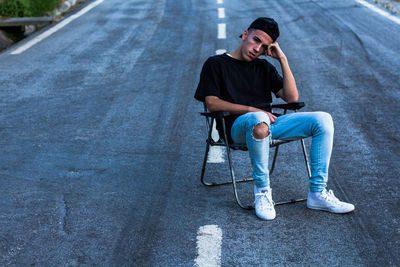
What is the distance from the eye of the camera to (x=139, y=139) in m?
6.50

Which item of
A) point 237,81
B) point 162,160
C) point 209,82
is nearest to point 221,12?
point 162,160

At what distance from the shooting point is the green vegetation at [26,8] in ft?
53.8

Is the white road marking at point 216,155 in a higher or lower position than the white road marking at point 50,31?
higher

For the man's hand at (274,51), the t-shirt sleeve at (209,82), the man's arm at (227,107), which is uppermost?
the man's hand at (274,51)

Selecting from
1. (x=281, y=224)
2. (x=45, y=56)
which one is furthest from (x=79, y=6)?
(x=281, y=224)

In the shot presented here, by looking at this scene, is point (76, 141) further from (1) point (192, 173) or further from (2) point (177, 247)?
(2) point (177, 247)

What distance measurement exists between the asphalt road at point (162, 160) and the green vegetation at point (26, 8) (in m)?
4.62

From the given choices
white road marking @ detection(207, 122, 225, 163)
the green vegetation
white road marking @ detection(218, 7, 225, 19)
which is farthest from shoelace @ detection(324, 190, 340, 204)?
the green vegetation

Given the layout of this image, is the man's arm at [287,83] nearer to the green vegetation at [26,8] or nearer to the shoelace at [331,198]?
the shoelace at [331,198]

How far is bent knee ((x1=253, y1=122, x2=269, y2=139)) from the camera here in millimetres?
4217

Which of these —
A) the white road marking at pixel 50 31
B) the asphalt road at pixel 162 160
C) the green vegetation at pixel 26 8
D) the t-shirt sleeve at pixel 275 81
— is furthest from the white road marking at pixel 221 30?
the t-shirt sleeve at pixel 275 81

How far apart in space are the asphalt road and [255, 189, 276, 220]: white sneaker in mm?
69

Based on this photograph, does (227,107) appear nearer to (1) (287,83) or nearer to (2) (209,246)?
(1) (287,83)

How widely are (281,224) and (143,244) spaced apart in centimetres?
100
